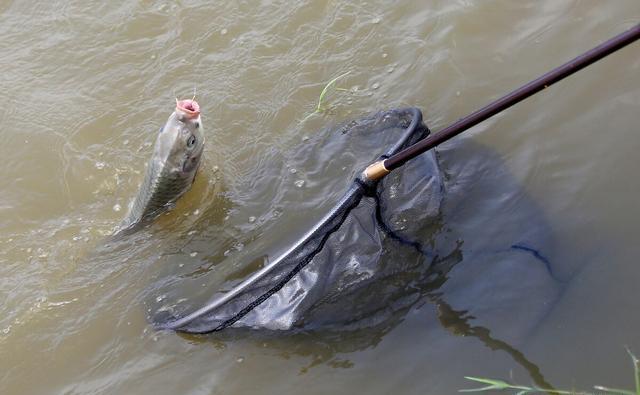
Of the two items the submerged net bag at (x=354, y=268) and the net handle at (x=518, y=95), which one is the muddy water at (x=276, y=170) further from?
the net handle at (x=518, y=95)

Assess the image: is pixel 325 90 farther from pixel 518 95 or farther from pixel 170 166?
pixel 518 95

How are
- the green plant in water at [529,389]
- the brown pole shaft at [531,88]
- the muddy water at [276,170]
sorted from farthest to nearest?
the muddy water at [276,170], the green plant in water at [529,389], the brown pole shaft at [531,88]

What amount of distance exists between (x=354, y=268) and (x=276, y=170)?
141 cm

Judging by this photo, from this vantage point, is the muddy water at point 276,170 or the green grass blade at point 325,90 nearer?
the muddy water at point 276,170

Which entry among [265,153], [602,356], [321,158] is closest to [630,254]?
[602,356]

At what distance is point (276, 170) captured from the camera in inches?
176

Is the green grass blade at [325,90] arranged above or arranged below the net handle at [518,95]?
below

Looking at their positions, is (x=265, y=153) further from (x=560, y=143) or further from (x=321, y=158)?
(x=560, y=143)

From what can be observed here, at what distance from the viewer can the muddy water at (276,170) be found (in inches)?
127

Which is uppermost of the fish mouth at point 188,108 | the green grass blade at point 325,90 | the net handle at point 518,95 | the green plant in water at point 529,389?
the fish mouth at point 188,108

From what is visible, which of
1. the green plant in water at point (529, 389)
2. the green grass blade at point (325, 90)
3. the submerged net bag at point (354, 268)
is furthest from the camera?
the green grass blade at point (325, 90)

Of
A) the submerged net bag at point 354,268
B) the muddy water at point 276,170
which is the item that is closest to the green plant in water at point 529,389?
the muddy water at point 276,170

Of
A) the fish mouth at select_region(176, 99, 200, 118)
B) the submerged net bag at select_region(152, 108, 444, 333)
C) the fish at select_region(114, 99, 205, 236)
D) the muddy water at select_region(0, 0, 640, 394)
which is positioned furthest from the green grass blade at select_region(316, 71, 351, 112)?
the submerged net bag at select_region(152, 108, 444, 333)

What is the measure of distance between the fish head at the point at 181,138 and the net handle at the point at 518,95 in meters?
1.37
